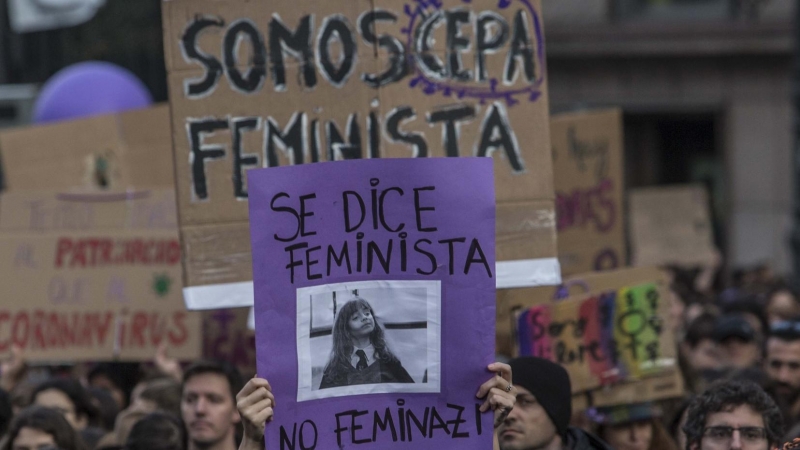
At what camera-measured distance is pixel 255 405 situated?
156 inches

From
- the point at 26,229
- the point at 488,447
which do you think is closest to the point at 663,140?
the point at 26,229

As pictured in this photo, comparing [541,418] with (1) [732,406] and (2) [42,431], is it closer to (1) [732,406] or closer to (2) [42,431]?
(1) [732,406]

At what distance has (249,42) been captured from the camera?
5551 mm

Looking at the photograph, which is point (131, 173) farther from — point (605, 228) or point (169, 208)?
point (605, 228)

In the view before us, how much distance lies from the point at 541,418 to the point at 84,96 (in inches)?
337

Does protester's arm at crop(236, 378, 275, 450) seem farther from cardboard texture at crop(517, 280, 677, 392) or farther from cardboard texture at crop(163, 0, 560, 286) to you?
cardboard texture at crop(517, 280, 677, 392)

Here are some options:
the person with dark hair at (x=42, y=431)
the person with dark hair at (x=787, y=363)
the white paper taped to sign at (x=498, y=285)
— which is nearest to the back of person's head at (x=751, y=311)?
the person with dark hair at (x=787, y=363)

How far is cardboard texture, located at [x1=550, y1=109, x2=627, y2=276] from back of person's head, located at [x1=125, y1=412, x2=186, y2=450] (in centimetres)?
283

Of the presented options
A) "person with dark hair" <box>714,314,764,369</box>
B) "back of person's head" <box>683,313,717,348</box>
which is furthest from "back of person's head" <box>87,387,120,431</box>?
"back of person's head" <box>683,313,717,348</box>

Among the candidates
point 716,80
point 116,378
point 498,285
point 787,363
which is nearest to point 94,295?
point 116,378

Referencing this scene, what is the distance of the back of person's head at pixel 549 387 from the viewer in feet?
16.8

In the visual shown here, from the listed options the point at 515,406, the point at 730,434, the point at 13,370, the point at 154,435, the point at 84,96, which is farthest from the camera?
the point at 84,96

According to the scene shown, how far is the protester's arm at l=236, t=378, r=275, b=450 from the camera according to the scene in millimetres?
3947

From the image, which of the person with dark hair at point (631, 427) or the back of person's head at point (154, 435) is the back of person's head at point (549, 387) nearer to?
the person with dark hair at point (631, 427)
